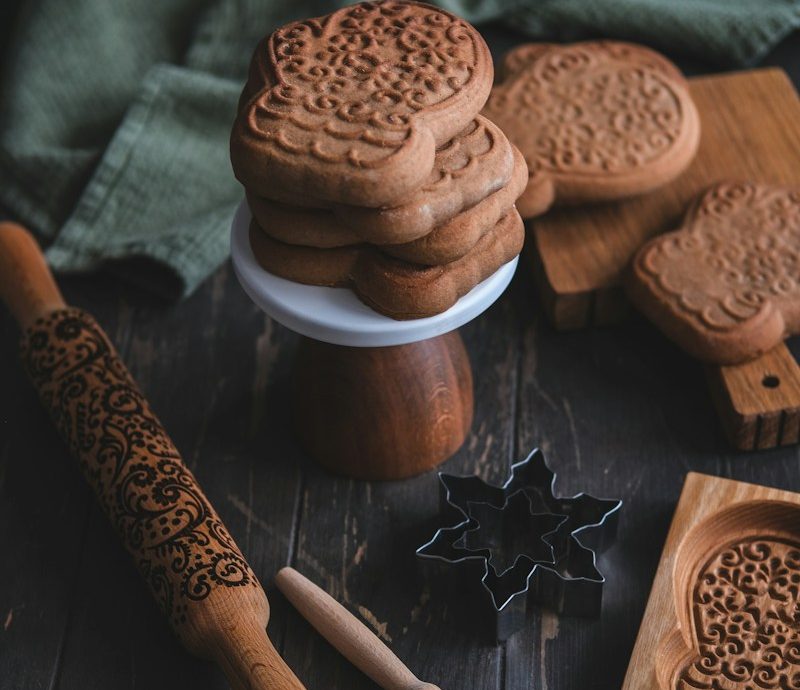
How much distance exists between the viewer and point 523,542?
3.85 feet

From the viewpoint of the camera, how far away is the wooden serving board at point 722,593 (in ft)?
3.42

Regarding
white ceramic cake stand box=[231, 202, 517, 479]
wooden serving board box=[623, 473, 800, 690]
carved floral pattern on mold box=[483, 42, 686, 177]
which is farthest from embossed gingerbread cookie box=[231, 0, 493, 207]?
wooden serving board box=[623, 473, 800, 690]

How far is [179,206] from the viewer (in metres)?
1.52

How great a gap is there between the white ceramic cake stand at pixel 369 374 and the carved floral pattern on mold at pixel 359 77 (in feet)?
0.47

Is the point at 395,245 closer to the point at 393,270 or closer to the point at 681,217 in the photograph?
the point at 393,270

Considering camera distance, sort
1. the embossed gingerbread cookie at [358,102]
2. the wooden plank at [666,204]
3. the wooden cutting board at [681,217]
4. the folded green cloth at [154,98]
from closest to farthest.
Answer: the embossed gingerbread cookie at [358,102], the wooden cutting board at [681,217], the wooden plank at [666,204], the folded green cloth at [154,98]

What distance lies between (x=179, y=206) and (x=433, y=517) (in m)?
0.55

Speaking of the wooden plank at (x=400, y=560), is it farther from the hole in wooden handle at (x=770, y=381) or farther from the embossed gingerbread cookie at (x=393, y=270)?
the hole in wooden handle at (x=770, y=381)

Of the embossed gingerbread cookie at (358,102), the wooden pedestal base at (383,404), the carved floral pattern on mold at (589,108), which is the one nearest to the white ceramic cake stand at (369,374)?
the wooden pedestal base at (383,404)

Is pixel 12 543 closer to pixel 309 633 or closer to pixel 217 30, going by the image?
pixel 309 633

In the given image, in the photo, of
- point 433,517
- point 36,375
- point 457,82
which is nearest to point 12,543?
point 36,375

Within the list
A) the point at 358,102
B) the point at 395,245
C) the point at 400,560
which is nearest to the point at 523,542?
the point at 400,560

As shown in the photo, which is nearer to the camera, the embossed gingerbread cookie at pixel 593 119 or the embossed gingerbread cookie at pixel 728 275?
the embossed gingerbread cookie at pixel 728 275

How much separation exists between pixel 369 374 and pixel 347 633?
243 millimetres
